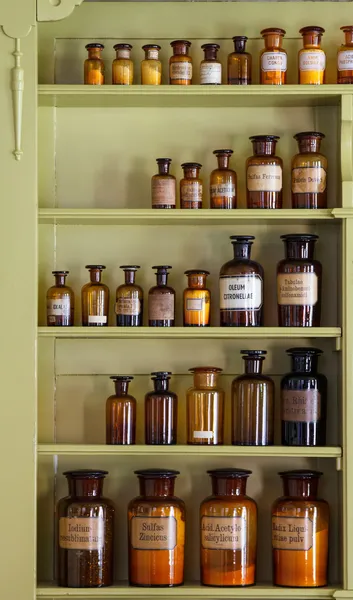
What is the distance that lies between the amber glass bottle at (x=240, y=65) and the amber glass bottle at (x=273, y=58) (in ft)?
0.13

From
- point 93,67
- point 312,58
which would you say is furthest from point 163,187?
point 312,58

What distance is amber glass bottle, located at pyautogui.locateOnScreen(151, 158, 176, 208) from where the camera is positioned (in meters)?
2.60

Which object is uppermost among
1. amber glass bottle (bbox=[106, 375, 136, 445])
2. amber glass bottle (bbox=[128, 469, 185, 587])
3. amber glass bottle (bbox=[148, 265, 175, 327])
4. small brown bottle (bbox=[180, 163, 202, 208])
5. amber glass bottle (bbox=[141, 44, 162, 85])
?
amber glass bottle (bbox=[141, 44, 162, 85])

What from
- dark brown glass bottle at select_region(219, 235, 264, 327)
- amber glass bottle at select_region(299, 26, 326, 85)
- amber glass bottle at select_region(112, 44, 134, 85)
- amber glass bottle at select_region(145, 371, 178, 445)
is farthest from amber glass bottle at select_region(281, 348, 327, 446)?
amber glass bottle at select_region(112, 44, 134, 85)

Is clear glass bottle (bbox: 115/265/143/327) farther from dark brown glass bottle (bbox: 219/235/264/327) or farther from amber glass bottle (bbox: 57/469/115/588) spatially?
amber glass bottle (bbox: 57/469/115/588)

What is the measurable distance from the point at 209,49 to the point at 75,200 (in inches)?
20.6

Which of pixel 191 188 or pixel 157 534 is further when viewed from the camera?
pixel 191 188

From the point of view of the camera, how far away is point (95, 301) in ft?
8.52

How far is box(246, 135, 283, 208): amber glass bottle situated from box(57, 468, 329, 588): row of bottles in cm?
68

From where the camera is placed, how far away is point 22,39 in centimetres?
255

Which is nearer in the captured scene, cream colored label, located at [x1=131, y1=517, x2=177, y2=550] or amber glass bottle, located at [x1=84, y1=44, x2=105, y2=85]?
cream colored label, located at [x1=131, y1=517, x2=177, y2=550]

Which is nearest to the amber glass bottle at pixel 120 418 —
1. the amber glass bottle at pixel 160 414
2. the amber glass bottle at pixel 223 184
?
→ the amber glass bottle at pixel 160 414

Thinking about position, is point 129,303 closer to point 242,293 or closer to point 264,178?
point 242,293

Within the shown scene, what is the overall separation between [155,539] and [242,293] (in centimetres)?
63
